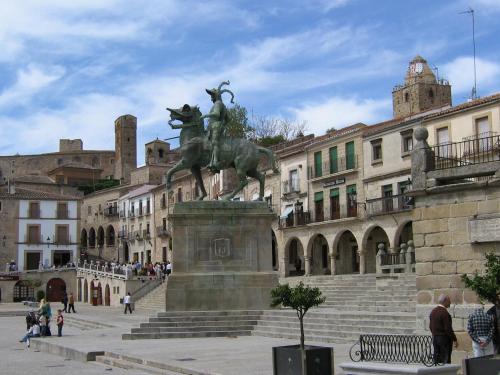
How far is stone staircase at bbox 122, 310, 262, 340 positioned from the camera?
20.5 meters

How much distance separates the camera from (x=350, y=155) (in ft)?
149

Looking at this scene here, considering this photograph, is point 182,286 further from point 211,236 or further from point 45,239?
point 45,239

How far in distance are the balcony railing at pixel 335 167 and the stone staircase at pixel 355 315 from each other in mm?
15841

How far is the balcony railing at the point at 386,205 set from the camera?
4069 centimetres

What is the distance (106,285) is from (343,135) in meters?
20.8

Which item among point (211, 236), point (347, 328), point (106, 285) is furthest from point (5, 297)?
point (347, 328)

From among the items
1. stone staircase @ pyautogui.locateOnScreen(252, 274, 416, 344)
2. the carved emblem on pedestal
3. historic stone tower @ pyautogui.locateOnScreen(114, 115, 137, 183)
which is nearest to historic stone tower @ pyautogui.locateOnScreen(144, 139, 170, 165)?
historic stone tower @ pyautogui.locateOnScreen(114, 115, 137, 183)

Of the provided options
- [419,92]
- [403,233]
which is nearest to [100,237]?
[419,92]

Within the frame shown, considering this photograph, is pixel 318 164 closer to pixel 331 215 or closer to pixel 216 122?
pixel 331 215

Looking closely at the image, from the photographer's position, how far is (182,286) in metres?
21.9

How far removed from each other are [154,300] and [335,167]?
13.7 meters

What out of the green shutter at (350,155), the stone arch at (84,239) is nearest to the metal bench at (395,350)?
the green shutter at (350,155)

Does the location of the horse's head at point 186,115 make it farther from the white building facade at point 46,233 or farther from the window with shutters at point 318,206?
the white building facade at point 46,233

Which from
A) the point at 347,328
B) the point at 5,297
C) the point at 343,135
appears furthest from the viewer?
the point at 5,297
